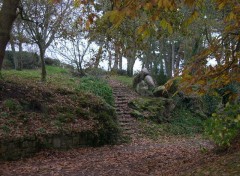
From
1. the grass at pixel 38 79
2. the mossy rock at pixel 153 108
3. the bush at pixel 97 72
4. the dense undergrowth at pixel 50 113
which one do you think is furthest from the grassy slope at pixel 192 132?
the grass at pixel 38 79

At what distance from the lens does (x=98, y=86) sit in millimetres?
17375

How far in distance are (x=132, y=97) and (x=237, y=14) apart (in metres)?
13.1

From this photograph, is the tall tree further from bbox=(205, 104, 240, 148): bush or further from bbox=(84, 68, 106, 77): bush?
bbox=(205, 104, 240, 148): bush

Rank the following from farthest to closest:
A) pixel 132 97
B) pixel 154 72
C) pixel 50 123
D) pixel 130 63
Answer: pixel 130 63
pixel 154 72
pixel 132 97
pixel 50 123

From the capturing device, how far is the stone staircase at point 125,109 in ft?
51.3

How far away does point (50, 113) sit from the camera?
12023 millimetres

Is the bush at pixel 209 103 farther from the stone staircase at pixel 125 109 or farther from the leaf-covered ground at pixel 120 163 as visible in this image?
the leaf-covered ground at pixel 120 163

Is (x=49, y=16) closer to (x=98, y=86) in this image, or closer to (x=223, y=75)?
(x=98, y=86)

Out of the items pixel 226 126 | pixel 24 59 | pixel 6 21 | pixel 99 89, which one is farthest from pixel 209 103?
pixel 6 21

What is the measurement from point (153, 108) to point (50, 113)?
299 inches

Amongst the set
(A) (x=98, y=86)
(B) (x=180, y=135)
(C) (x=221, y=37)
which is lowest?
(B) (x=180, y=135)

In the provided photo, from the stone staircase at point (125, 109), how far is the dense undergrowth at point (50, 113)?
184 centimetres

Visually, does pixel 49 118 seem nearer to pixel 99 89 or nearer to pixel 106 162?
pixel 106 162

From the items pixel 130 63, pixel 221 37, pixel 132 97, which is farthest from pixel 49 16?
pixel 130 63
